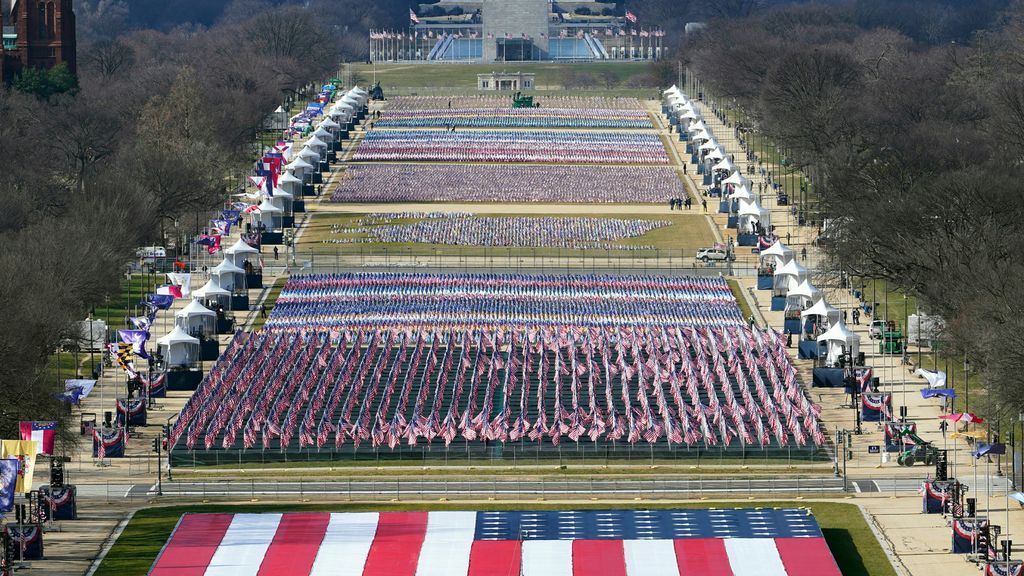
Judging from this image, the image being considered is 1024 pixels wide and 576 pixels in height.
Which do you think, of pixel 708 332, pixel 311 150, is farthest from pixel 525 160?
pixel 708 332

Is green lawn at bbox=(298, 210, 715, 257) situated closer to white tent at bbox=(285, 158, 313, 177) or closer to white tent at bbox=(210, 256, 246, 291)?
white tent at bbox=(285, 158, 313, 177)

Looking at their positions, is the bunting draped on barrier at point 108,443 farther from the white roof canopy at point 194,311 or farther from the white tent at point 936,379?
the white tent at point 936,379

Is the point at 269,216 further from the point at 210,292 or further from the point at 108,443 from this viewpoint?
the point at 108,443

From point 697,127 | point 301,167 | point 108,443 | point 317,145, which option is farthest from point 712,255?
point 697,127

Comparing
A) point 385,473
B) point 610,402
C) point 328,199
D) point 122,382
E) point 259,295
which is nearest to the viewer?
point 385,473

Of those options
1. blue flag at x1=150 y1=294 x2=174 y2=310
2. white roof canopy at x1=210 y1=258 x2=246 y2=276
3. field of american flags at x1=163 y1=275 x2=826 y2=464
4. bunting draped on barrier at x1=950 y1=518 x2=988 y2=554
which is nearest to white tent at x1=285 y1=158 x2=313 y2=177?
white roof canopy at x1=210 y1=258 x2=246 y2=276

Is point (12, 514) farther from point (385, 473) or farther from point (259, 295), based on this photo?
point (259, 295)
